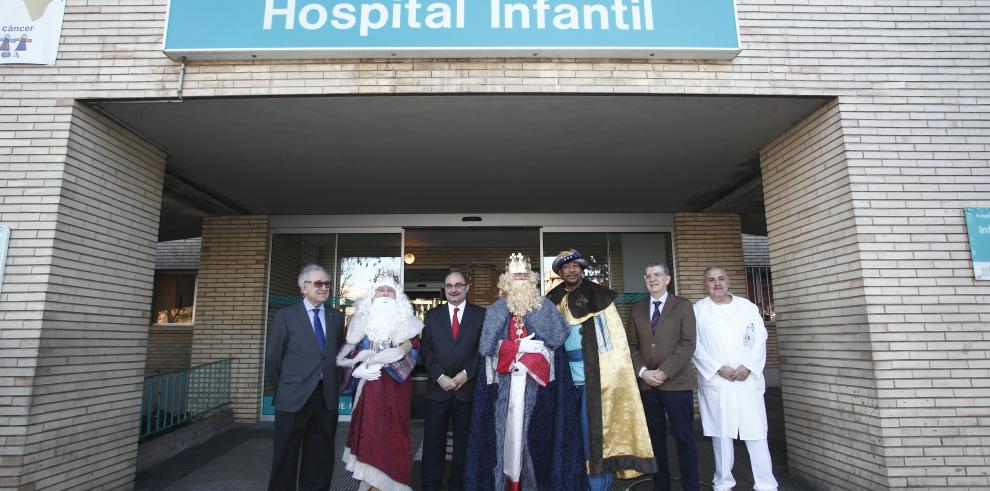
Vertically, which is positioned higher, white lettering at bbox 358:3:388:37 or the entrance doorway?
white lettering at bbox 358:3:388:37

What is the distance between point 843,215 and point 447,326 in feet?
11.1

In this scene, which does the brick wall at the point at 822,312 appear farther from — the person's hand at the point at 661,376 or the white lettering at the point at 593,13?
the white lettering at the point at 593,13

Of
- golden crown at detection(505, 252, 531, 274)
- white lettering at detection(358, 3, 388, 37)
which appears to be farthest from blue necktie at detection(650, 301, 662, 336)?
white lettering at detection(358, 3, 388, 37)

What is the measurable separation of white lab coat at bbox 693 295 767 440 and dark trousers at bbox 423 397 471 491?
77.5 inches

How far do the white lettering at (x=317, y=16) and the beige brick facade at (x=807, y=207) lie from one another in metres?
0.29

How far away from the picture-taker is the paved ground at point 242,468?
4.83 metres

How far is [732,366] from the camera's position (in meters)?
4.18

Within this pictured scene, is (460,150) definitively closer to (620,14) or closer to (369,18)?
(369,18)

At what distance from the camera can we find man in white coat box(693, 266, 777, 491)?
414 cm

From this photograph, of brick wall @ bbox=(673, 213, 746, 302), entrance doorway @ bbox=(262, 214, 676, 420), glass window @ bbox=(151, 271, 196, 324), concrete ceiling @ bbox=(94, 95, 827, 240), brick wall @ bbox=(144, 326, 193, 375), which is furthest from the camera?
glass window @ bbox=(151, 271, 196, 324)

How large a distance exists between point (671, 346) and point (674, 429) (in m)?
0.65

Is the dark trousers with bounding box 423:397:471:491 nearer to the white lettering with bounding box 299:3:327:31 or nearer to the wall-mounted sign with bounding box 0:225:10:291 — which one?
the white lettering with bounding box 299:3:327:31

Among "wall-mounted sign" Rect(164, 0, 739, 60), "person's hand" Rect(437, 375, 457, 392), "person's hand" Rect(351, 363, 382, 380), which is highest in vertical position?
"wall-mounted sign" Rect(164, 0, 739, 60)

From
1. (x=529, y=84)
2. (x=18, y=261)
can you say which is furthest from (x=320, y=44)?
(x=18, y=261)
